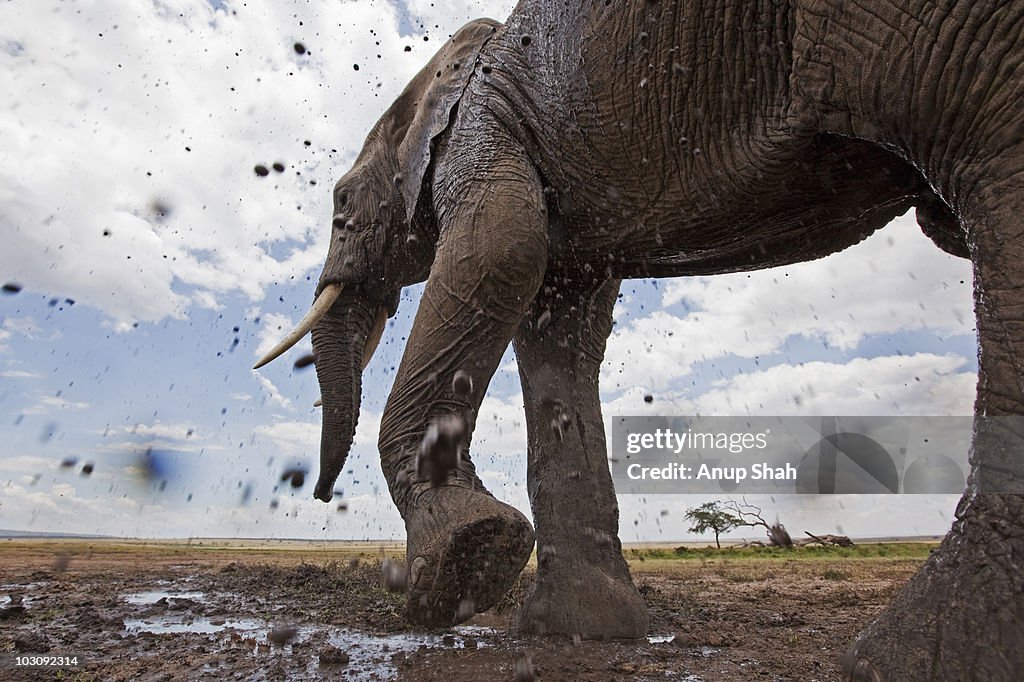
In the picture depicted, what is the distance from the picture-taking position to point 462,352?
3.17 meters

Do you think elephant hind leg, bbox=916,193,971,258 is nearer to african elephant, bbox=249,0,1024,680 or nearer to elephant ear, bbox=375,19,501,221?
african elephant, bbox=249,0,1024,680

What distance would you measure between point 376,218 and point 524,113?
1542mm

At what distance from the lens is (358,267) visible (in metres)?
4.70

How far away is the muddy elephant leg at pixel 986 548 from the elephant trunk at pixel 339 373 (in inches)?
132

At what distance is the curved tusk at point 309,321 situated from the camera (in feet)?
14.5

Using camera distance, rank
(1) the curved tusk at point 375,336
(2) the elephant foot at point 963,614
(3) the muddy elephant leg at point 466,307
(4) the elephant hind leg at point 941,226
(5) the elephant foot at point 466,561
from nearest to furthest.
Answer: (2) the elephant foot at point 963,614 < (5) the elephant foot at point 466,561 < (3) the muddy elephant leg at point 466,307 < (4) the elephant hind leg at point 941,226 < (1) the curved tusk at point 375,336

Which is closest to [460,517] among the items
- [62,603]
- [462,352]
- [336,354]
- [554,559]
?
[462,352]

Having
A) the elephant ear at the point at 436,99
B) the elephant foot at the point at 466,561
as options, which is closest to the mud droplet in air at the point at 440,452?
the elephant foot at the point at 466,561

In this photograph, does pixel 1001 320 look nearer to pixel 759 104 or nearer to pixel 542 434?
pixel 759 104

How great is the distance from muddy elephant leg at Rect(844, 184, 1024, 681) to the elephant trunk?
11.0 ft

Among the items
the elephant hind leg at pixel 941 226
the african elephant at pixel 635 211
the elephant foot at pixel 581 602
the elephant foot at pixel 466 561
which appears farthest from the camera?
the elephant foot at pixel 581 602

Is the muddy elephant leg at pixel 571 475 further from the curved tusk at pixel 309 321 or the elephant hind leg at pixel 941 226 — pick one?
the elephant hind leg at pixel 941 226

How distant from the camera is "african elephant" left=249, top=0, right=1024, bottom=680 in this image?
1.87 meters

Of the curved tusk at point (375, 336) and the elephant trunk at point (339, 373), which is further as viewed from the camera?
the curved tusk at point (375, 336)
